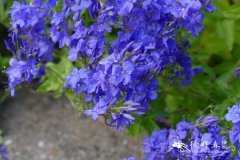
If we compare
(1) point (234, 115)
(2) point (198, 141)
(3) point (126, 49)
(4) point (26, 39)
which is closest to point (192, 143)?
(2) point (198, 141)

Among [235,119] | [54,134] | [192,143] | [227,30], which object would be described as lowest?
[54,134]

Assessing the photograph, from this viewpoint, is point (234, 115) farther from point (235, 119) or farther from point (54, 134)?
point (54, 134)

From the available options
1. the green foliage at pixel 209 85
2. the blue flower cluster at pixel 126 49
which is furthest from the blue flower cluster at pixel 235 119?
the blue flower cluster at pixel 126 49

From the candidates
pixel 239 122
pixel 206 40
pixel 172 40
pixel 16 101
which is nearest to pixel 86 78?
pixel 172 40

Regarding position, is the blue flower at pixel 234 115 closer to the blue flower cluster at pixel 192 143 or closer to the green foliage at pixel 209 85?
the blue flower cluster at pixel 192 143

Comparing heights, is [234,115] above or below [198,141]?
above

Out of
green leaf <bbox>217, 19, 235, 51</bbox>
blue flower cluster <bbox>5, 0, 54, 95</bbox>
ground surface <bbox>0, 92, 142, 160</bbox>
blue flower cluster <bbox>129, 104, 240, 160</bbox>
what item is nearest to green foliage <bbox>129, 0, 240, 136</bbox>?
green leaf <bbox>217, 19, 235, 51</bbox>
